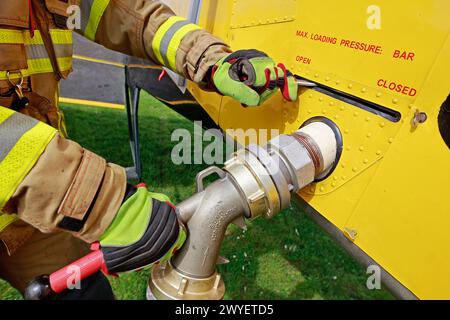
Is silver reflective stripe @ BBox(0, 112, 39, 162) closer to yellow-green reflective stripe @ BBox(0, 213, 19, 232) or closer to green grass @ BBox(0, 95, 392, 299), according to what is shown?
yellow-green reflective stripe @ BBox(0, 213, 19, 232)

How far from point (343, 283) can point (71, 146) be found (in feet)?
7.48

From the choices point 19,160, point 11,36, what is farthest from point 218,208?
point 11,36

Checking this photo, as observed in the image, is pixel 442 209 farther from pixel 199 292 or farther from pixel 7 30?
pixel 7 30

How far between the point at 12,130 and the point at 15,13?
0.48m

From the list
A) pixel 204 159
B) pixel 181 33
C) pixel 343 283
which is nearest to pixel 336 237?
pixel 181 33

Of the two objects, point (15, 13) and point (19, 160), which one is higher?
point (15, 13)

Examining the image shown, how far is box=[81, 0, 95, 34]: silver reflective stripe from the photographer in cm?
164

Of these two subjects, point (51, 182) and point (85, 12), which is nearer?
point (51, 182)

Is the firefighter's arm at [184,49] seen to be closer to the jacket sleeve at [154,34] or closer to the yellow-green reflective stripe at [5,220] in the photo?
the jacket sleeve at [154,34]

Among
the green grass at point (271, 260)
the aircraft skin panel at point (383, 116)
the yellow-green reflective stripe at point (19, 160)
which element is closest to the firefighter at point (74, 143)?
the yellow-green reflective stripe at point (19, 160)

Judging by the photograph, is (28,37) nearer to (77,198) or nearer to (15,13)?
(15,13)

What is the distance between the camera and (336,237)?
1.50 m

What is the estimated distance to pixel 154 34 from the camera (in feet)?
5.73

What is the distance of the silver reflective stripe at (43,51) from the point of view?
1.36 metres
